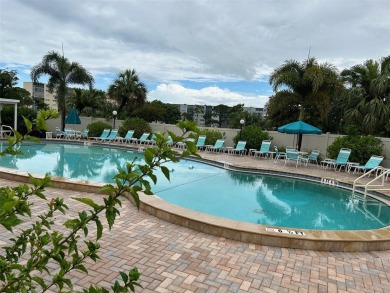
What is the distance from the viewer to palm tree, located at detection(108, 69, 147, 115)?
85.1ft

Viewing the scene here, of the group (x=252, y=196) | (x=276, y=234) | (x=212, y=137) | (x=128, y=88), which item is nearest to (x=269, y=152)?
(x=212, y=137)

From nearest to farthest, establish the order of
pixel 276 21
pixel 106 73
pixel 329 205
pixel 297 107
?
pixel 329 205
pixel 276 21
pixel 297 107
pixel 106 73

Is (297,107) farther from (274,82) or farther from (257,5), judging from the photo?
(257,5)

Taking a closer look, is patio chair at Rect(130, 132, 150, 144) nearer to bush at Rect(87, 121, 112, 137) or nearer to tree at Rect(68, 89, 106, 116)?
bush at Rect(87, 121, 112, 137)

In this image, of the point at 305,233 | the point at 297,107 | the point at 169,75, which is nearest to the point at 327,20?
the point at 297,107

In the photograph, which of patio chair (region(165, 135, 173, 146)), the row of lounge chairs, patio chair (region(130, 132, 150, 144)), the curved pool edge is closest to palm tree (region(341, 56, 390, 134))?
the row of lounge chairs

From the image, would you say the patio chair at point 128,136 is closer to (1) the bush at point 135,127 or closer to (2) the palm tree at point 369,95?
(1) the bush at point 135,127

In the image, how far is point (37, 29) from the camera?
1581 centimetres

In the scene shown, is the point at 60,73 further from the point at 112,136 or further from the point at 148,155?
the point at 148,155

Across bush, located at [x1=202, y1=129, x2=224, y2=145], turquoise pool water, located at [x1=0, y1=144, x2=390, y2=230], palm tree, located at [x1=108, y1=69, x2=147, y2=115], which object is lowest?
turquoise pool water, located at [x1=0, y1=144, x2=390, y2=230]

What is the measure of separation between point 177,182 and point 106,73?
22914 millimetres

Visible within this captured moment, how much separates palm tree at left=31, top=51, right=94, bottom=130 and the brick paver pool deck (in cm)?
1998

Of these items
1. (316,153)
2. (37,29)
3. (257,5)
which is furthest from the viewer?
(37,29)

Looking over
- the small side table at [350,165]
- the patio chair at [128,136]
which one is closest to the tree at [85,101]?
the patio chair at [128,136]
